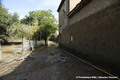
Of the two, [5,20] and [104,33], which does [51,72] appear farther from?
[5,20]

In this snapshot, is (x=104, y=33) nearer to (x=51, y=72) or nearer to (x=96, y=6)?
(x=96, y=6)

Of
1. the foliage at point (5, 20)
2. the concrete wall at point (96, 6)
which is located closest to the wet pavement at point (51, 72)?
the concrete wall at point (96, 6)

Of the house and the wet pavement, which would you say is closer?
the house

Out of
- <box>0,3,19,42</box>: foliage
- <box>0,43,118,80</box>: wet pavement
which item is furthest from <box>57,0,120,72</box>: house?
<box>0,3,19,42</box>: foliage

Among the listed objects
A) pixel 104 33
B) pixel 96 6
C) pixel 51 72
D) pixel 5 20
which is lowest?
pixel 51 72

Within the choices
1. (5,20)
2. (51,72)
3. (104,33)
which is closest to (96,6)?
(104,33)

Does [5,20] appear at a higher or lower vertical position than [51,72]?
higher

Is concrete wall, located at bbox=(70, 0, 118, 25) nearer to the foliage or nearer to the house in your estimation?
the house

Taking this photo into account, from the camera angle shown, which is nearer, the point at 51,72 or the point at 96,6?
the point at 51,72

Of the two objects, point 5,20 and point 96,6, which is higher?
point 5,20

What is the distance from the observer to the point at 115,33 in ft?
11.3

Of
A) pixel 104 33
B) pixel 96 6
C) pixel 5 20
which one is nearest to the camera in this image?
pixel 104 33

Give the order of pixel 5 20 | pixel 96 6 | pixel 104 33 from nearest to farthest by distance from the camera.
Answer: pixel 104 33 → pixel 96 6 → pixel 5 20

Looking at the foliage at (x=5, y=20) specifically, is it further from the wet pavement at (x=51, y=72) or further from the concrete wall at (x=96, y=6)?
the concrete wall at (x=96, y=6)
